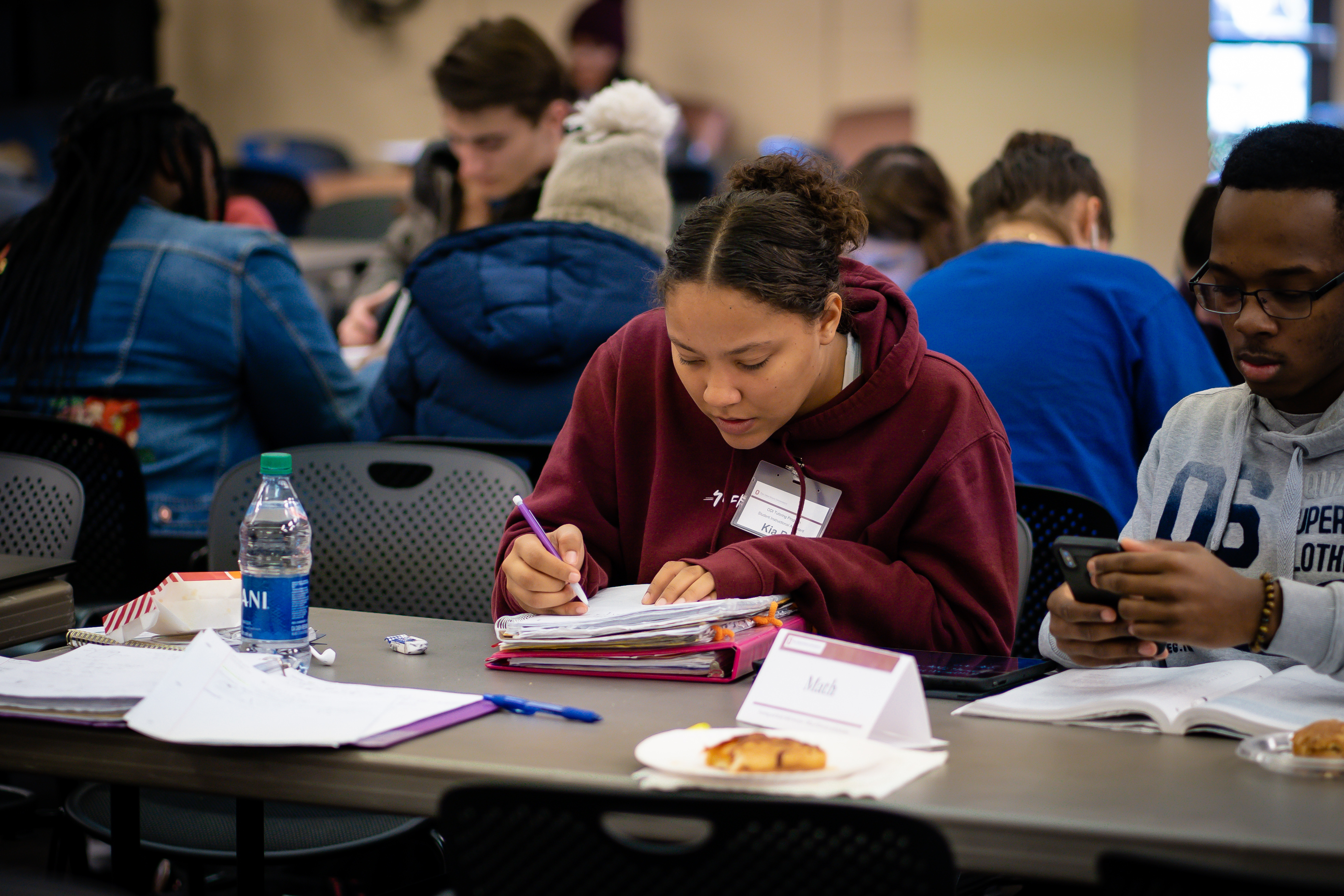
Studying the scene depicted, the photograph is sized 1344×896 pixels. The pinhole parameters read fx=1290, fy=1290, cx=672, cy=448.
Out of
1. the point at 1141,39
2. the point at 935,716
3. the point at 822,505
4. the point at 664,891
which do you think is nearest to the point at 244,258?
the point at 822,505

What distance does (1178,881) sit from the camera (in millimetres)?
805

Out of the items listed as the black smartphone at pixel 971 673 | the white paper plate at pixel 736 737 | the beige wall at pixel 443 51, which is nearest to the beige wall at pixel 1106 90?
the beige wall at pixel 443 51

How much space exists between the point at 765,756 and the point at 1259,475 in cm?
77

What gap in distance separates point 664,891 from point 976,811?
253mm

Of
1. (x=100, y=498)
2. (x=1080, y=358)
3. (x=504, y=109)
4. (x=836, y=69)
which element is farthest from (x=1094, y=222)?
(x=836, y=69)

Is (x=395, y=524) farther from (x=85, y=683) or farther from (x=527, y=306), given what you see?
(x=85, y=683)

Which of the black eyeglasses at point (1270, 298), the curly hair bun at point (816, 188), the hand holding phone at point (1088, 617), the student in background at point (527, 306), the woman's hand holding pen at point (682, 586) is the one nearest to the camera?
the hand holding phone at point (1088, 617)

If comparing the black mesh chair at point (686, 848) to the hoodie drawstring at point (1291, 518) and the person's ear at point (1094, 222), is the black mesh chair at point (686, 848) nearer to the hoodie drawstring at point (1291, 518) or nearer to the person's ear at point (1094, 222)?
the hoodie drawstring at point (1291, 518)

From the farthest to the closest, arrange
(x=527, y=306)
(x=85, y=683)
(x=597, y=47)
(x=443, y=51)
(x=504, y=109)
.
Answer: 1. (x=443, y=51)
2. (x=597, y=47)
3. (x=504, y=109)
4. (x=527, y=306)
5. (x=85, y=683)

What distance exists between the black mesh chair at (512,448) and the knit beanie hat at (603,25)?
5.42 meters

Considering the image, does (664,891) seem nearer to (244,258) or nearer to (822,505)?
(822,505)

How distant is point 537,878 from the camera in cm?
91

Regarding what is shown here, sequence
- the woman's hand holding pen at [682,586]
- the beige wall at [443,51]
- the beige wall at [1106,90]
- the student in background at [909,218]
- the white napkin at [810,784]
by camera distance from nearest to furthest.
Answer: the white napkin at [810,784] < the woman's hand holding pen at [682,586] < the student in background at [909,218] < the beige wall at [1106,90] < the beige wall at [443,51]

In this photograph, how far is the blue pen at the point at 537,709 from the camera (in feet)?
4.09
